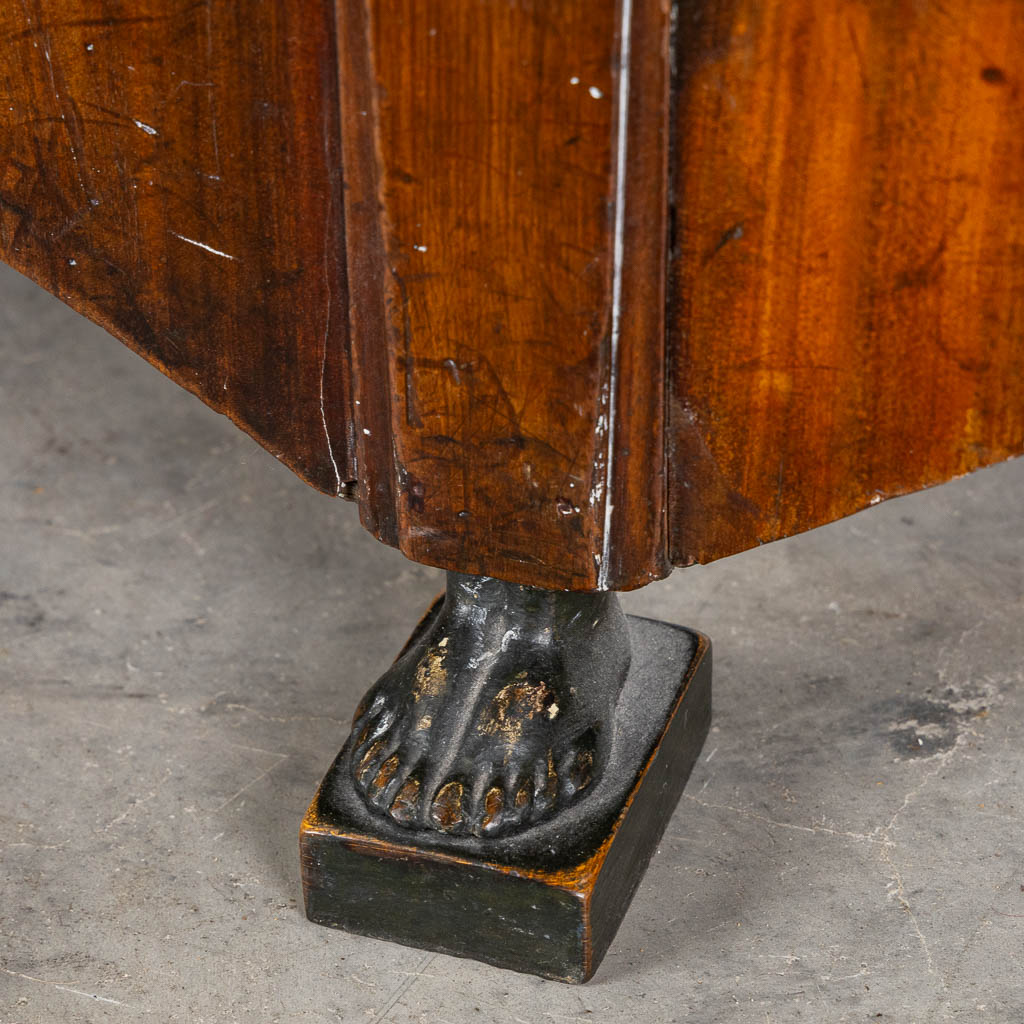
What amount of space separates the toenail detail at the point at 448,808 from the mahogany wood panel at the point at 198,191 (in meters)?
0.33

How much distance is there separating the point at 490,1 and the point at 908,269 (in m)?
0.41

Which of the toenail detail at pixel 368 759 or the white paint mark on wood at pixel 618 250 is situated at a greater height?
the white paint mark on wood at pixel 618 250

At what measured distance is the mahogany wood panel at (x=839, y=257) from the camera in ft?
4.51

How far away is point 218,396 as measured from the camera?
67.1 inches

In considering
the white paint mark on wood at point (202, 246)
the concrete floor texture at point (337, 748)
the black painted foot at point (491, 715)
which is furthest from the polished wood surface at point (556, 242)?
the concrete floor texture at point (337, 748)

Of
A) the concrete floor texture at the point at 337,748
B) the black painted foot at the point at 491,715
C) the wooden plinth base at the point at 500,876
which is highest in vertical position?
the black painted foot at the point at 491,715

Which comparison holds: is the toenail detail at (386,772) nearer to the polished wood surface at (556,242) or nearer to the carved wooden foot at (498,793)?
the carved wooden foot at (498,793)

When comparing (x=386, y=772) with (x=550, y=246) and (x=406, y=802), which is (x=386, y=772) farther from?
(x=550, y=246)

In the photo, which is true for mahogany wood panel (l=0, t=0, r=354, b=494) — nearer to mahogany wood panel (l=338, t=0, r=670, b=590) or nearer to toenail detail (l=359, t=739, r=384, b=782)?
mahogany wood panel (l=338, t=0, r=670, b=590)

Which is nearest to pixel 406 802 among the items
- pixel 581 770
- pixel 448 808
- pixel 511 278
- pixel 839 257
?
pixel 448 808

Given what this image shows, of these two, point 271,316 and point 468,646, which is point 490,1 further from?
point 468,646

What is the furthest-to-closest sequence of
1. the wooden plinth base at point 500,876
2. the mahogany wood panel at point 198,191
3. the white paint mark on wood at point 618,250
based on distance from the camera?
the wooden plinth base at point 500,876, the mahogany wood panel at point 198,191, the white paint mark on wood at point 618,250

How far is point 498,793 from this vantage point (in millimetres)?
1745

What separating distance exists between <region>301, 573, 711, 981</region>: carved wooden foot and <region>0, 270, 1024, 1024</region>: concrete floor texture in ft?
0.18
